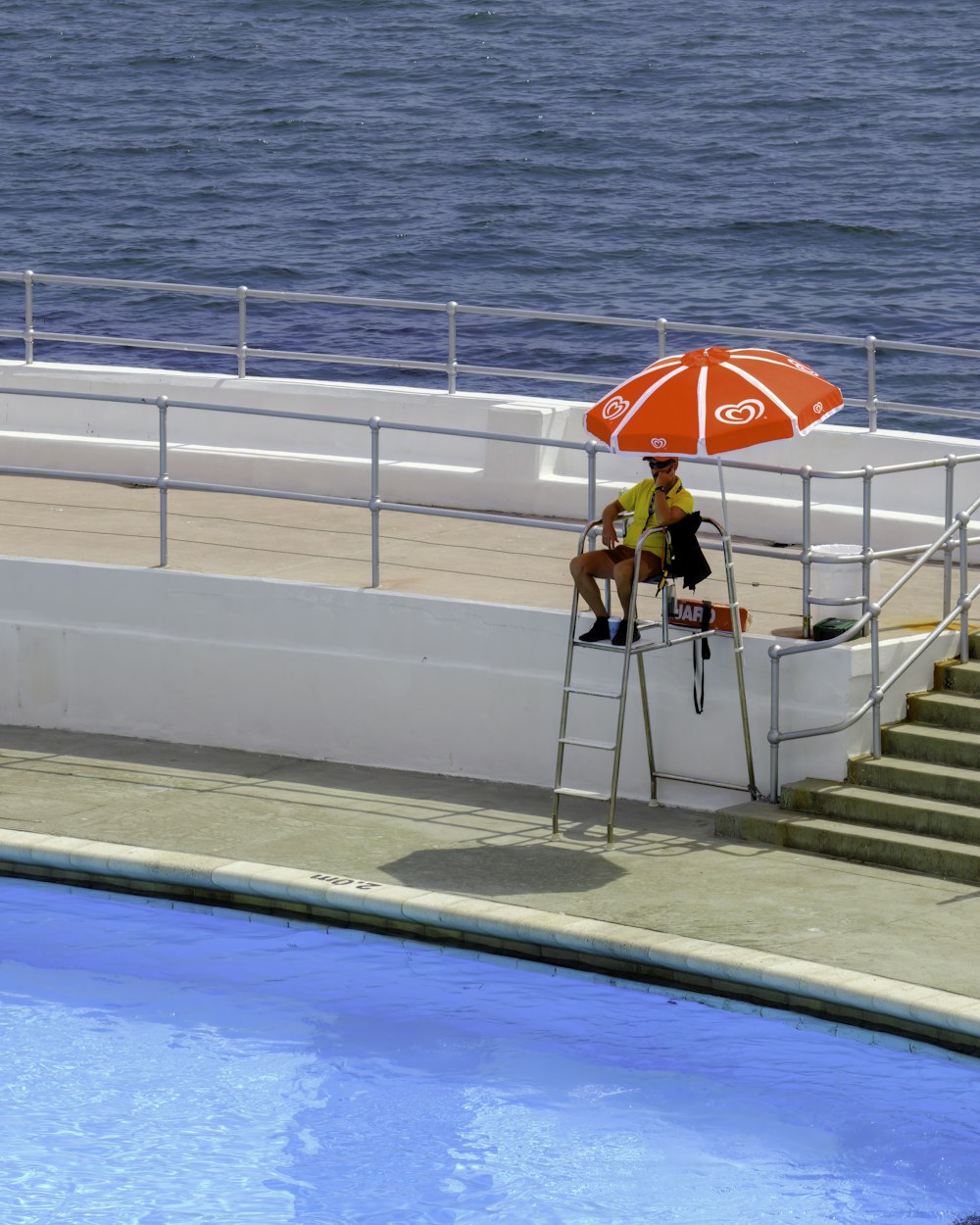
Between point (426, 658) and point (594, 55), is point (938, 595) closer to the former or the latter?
point (426, 658)

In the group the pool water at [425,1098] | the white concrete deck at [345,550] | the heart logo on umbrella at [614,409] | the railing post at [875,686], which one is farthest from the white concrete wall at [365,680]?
the pool water at [425,1098]

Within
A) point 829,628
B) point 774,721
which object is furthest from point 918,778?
point 829,628

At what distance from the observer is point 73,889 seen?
1058 cm

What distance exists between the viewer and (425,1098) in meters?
8.88

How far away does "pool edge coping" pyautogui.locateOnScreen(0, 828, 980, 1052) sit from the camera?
8.59 metres

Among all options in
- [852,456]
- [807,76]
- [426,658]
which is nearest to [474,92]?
[807,76]

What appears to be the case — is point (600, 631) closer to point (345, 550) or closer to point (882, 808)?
point (882, 808)

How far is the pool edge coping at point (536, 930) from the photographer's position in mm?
8594

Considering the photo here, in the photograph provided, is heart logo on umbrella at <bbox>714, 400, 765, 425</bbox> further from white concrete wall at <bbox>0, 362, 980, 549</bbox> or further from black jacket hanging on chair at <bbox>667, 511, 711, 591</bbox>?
white concrete wall at <bbox>0, 362, 980, 549</bbox>

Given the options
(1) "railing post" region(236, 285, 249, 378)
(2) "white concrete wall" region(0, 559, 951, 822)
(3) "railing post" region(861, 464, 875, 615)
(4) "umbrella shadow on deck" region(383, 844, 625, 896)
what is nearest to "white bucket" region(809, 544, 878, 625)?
(3) "railing post" region(861, 464, 875, 615)

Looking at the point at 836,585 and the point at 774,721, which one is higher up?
the point at 836,585

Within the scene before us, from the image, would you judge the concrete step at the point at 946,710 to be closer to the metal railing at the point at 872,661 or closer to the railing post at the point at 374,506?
the metal railing at the point at 872,661

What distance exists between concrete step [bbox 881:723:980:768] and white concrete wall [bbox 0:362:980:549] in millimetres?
2918

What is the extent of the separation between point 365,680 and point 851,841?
130 inches
